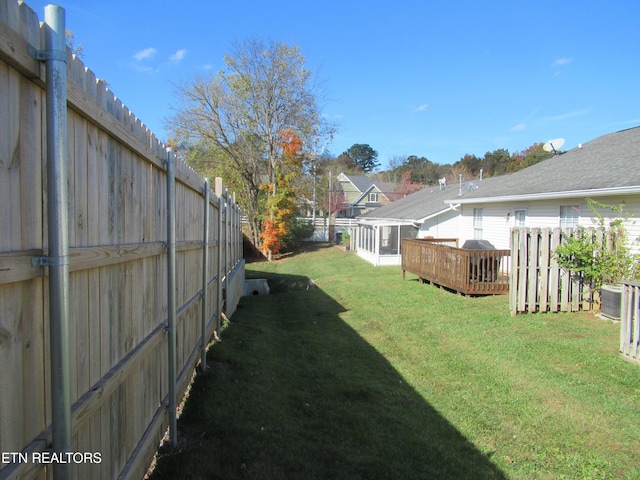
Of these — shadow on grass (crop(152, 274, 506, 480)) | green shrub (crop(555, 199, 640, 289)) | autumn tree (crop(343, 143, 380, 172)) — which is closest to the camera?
shadow on grass (crop(152, 274, 506, 480))

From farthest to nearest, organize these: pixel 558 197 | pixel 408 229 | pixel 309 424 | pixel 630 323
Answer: pixel 408 229 < pixel 558 197 < pixel 630 323 < pixel 309 424

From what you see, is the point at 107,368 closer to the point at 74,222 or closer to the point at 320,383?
the point at 74,222

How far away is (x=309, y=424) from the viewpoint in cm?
416

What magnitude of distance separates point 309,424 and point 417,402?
1.63m

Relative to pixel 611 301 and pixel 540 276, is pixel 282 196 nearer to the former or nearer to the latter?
pixel 540 276

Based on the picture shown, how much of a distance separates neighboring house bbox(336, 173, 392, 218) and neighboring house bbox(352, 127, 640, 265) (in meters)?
33.7

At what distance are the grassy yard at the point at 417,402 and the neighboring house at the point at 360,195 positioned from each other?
45.3 meters

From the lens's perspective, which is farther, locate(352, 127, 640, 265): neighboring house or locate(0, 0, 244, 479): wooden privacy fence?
locate(352, 127, 640, 265): neighboring house

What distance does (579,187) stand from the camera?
11.3m

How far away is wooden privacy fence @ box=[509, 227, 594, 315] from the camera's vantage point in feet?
29.2

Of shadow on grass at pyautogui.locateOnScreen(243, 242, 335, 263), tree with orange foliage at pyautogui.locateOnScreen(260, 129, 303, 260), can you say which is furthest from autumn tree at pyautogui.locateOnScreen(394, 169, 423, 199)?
tree with orange foliage at pyautogui.locateOnScreen(260, 129, 303, 260)

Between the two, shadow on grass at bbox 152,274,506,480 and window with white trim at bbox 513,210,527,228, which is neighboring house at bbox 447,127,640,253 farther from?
shadow on grass at bbox 152,274,506,480

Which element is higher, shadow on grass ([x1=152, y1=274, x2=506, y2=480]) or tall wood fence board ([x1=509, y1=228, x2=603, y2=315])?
tall wood fence board ([x1=509, y1=228, x2=603, y2=315])

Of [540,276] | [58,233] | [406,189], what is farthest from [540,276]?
[406,189]
